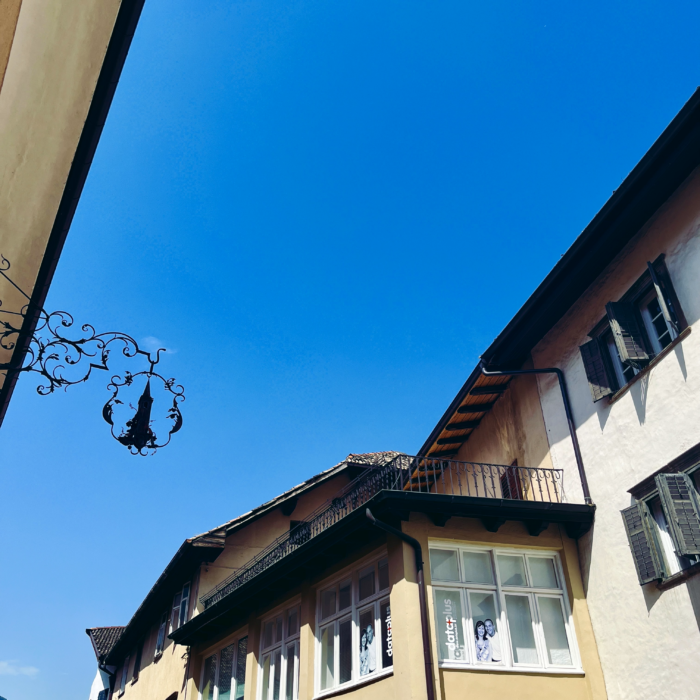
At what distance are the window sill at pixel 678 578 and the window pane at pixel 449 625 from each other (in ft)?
10.1

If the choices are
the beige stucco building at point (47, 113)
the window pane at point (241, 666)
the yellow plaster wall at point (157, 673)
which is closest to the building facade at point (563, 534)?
the window pane at point (241, 666)

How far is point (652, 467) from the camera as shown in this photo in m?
10.5

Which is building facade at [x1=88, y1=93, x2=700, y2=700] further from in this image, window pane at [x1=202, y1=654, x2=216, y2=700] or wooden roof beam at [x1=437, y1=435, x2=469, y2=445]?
window pane at [x1=202, y1=654, x2=216, y2=700]

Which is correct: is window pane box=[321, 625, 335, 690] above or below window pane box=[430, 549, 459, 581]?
below

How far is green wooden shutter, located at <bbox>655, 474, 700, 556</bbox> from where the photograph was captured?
30.7 feet

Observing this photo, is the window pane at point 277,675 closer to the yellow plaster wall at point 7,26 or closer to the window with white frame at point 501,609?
the window with white frame at point 501,609

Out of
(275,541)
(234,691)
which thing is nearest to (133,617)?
(275,541)

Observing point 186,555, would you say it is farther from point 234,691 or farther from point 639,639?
point 639,639

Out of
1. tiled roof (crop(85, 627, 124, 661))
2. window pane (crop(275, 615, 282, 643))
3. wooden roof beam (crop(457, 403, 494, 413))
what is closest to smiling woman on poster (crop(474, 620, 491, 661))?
window pane (crop(275, 615, 282, 643))

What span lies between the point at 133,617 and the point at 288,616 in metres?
13.4

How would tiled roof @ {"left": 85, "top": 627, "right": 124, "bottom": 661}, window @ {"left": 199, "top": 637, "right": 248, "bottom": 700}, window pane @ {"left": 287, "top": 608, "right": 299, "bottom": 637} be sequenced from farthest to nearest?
tiled roof @ {"left": 85, "top": 627, "right": 124, "bottom": 661}, window @ {"left": 199, "top": 637, "right": 248, "bottom": 700}, window pane @ {"left": 287, "top": 608, "right": 299, "bottom": 637}

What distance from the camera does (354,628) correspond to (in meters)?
12.1

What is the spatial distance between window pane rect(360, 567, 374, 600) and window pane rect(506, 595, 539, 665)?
93.1 inches

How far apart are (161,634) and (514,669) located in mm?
16402
